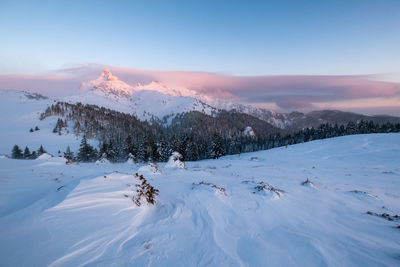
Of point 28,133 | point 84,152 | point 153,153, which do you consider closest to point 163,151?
point 153,153

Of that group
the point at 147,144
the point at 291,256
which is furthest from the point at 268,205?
the point at 147,144

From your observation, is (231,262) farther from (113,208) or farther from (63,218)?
(63,218)

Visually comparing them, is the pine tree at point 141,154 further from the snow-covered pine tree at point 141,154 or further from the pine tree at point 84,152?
the pine tree at point 84,152

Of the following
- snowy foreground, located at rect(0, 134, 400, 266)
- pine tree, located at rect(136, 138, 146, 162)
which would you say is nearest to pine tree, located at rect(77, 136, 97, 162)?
pine tree, located at rect(136, 138, 146, 162)

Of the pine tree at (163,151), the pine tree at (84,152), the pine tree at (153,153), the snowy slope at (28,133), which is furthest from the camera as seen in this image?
the snowy slope at (28,133)

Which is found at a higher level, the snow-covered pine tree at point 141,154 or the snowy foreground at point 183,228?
the snowy foreground at point 183,228

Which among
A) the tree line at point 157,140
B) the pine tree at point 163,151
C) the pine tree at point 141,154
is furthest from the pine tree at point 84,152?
the pine tree at point 163,151

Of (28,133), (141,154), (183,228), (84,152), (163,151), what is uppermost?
(183,228)

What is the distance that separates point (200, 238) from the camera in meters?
4.77

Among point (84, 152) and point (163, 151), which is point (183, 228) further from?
point (84, 152)

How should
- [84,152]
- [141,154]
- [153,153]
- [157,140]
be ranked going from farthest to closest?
[157,140]
[84,152]
[141,154]
[153,153]

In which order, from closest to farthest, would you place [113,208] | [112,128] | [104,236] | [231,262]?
[231,262], [104,236], [113,208], [112,128]

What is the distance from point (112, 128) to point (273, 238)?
12638 cm

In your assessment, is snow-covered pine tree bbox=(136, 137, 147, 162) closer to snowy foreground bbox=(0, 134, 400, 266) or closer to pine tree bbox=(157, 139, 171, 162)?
pine tree bbox=(157, 139, 171, 162)
